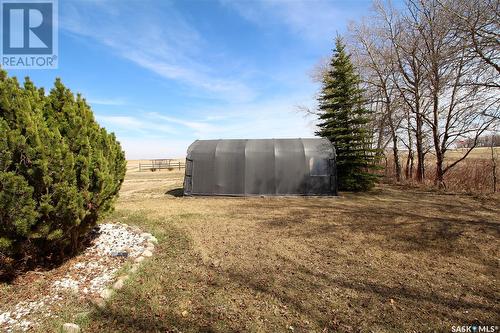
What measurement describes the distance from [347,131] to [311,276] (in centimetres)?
1204

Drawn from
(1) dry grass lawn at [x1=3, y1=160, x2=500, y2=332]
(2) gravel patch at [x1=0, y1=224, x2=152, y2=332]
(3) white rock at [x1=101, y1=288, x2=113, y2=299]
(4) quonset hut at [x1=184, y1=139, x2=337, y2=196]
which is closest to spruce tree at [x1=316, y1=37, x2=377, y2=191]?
(4) quonset hut at [x1=184, y1=139, x2=337, y2=196]

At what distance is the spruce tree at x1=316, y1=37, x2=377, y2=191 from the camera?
566 inches

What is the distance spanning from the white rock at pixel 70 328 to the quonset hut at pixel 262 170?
32.5 ft

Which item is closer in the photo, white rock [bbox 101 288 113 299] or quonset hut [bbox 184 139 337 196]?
white rock [bbox 101 288 113 299]

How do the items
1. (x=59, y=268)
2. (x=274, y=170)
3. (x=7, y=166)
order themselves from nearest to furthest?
(x=7, y=166) → (x=59, y=268) → (x=274, y=170)

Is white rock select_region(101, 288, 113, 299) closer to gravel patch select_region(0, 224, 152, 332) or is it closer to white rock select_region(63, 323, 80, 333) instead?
gravel patch select_region(0, 224, 152, 332)

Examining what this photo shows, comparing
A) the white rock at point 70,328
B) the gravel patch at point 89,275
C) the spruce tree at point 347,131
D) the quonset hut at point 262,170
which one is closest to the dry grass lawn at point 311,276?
the white rock at point 70,328

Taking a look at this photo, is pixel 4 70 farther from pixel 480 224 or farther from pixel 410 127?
pixel 410 127

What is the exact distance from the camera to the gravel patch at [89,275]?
3486mm

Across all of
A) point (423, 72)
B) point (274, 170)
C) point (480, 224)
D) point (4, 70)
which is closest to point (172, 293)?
point (4, 70)

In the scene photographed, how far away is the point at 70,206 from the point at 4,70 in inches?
97.5

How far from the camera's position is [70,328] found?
3.26 m

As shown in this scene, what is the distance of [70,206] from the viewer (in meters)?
4.20

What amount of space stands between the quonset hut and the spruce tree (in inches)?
70.7
